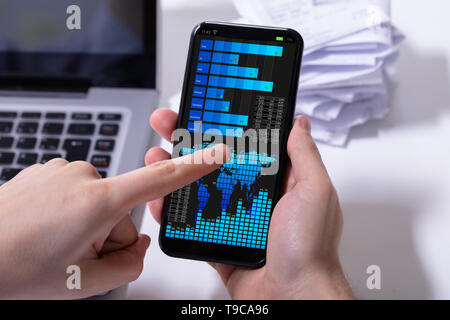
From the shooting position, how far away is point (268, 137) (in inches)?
18.5

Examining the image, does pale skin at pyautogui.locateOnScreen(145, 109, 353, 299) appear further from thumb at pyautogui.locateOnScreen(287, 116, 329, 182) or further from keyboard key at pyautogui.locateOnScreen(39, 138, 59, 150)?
keyboard key at pyautogui.locateOnScreen(39, 138, 59, 150)

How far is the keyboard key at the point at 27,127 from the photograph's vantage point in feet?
1.73

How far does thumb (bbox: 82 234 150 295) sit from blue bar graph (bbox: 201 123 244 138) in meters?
0.12

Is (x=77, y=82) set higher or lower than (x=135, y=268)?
higher

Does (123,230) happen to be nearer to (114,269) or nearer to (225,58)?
(114,269)

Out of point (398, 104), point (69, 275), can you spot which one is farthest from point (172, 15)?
point (69, 275)

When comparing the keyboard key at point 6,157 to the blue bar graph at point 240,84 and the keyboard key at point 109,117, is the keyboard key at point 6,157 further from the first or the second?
the blue bar graph at point 240,84

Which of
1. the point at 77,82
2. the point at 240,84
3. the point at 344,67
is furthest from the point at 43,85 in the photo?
the point at 344,67

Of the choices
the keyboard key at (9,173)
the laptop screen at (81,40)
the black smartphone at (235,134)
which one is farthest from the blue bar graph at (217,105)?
the keyboard key at (9,173)

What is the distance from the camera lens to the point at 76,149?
1.66ft

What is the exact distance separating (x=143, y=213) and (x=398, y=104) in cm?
33

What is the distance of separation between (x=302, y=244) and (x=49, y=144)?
288 mm

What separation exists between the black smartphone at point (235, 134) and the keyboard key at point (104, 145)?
8cm

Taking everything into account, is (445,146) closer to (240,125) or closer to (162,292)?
(240,125)
